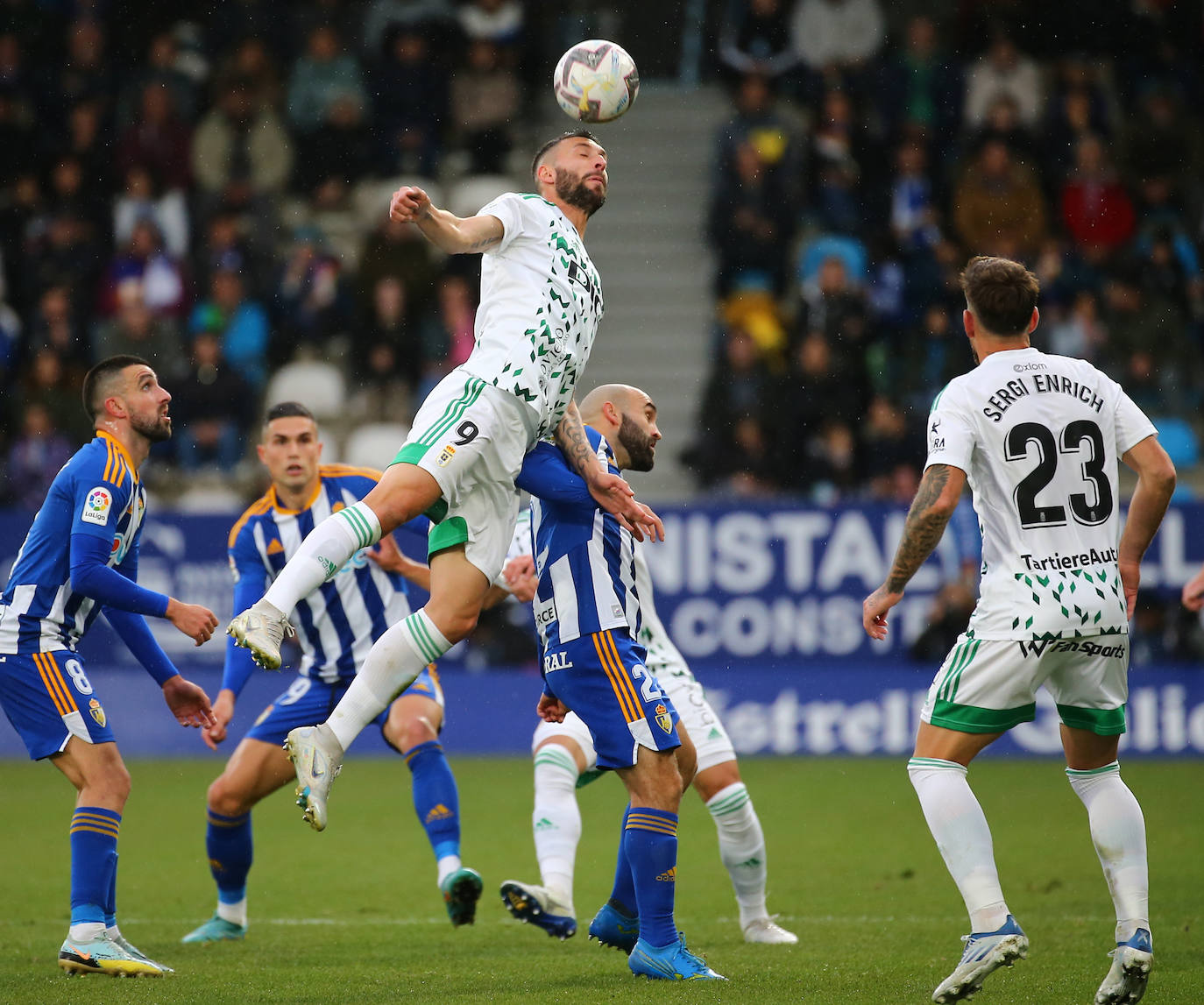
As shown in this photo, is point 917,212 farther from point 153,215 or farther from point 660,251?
point 153,215

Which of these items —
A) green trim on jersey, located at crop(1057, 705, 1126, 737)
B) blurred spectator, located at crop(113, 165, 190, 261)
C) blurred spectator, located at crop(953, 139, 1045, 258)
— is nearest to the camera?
green trim on jersey, located at crop(1057, 705, 1126, 737)

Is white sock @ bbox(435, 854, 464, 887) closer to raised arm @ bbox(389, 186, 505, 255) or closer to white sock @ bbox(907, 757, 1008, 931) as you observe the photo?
white sock @ bbox(907, 757, 1008, 931)

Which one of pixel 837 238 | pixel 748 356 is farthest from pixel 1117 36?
pixel 748 356

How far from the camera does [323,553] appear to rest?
5.39 metres

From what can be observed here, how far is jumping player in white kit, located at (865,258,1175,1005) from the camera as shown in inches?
200

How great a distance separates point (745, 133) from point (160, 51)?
6.93 m

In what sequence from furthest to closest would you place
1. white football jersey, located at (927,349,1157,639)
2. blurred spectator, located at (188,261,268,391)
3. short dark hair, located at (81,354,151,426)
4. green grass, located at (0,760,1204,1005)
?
1. blurred spectator, located at (188,261,268,391)
2. short dark hair, located at (81,354,151,426)
3. green grass, located at (0,760,1204,1005)
4. white football jersey, located at (927,349,1157,639)

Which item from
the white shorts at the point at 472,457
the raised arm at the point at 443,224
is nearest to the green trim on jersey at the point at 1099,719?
the white shorts at the point at 472,457

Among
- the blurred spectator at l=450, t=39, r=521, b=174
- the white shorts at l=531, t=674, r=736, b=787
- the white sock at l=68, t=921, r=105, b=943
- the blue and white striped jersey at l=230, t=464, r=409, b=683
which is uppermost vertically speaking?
the blurred spectator at l=450, t=39, r=521, b=174

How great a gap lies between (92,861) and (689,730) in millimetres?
2512

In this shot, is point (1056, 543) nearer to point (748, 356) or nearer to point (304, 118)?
point (748, 356)

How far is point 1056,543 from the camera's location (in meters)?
5.14

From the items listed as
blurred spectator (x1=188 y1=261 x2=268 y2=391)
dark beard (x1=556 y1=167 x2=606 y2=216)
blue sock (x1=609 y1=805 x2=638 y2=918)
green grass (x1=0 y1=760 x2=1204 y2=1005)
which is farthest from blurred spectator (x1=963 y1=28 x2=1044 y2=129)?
blue sock (x1=609 y1=805 x2=638 y2=918)

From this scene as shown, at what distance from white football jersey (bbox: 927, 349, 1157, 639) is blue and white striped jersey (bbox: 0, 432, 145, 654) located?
3.22m
